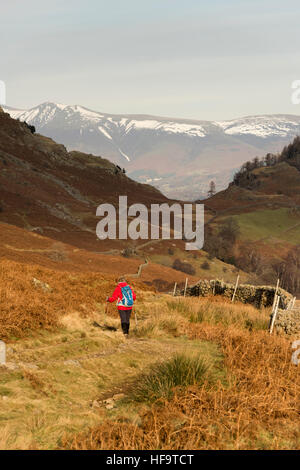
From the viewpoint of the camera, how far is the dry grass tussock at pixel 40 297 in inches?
423

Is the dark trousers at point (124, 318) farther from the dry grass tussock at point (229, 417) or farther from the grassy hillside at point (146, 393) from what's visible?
the dry grass tussock at point (229, 417)

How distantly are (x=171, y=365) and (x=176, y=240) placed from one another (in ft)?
230

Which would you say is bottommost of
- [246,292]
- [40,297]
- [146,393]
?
[246,292]

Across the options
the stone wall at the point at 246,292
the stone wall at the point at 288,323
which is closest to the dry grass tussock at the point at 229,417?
the stone wall at the point at 288,323

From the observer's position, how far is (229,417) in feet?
19.8

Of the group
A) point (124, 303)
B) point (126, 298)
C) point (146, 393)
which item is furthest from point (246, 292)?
point (146, 393)

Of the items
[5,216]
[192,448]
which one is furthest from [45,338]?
[5,216]

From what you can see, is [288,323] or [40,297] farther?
[40,297]

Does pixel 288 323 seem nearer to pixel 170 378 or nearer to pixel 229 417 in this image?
pixel 170 378

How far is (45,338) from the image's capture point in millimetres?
10789

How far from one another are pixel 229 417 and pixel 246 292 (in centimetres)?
1802

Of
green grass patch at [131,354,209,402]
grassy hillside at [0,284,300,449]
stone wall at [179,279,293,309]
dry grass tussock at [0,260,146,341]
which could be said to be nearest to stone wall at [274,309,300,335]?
grassy hillside at [0,284,300,449]

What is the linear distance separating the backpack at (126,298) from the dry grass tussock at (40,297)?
1.99 m

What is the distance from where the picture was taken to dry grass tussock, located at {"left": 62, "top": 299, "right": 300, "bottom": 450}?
5406mm
